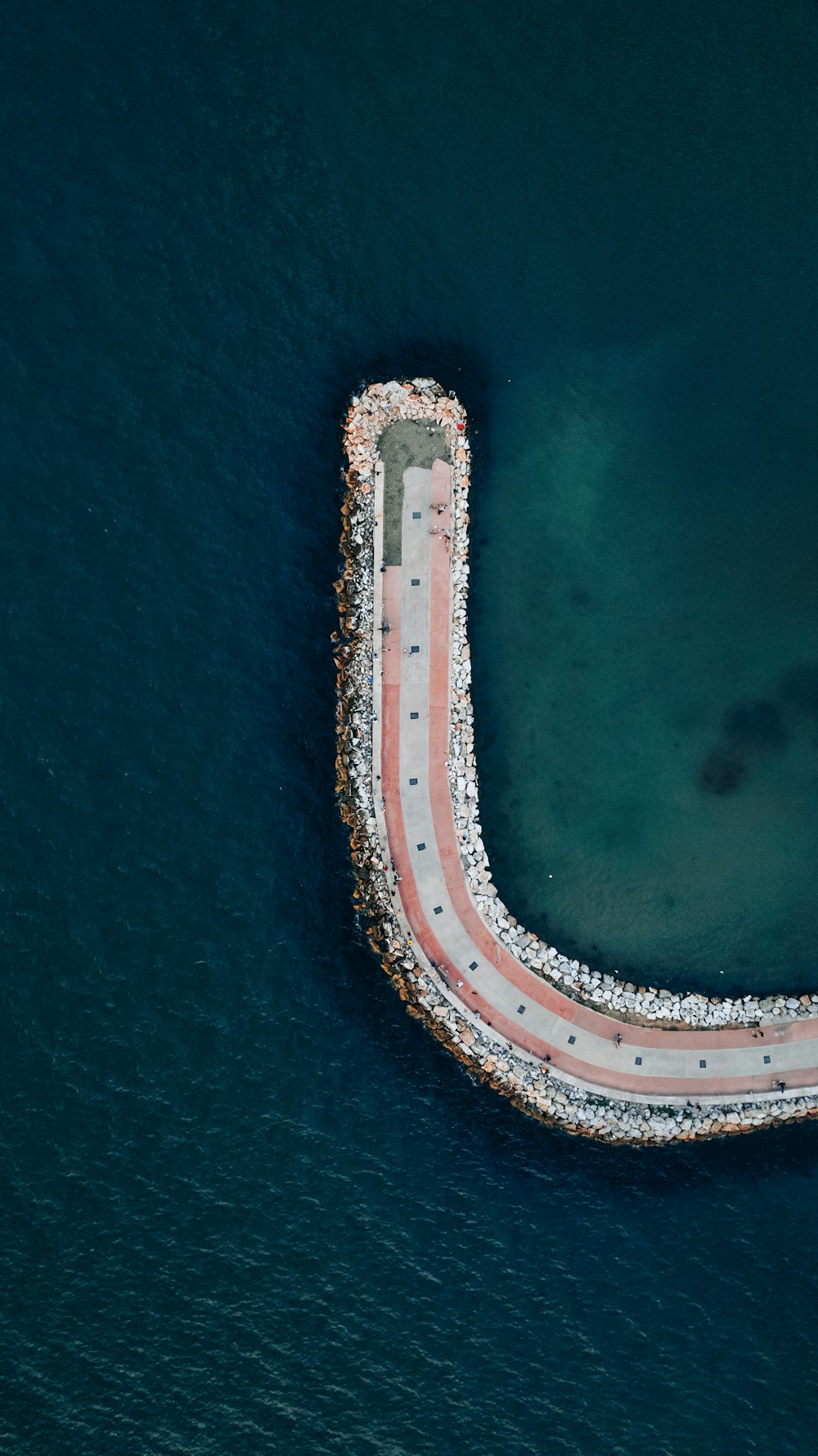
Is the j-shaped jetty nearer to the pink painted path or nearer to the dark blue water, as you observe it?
the pink painted path

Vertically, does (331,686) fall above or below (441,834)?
above

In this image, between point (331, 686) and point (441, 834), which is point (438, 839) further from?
point (331, 686)

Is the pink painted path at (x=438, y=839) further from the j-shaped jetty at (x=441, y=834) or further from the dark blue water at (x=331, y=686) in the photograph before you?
the dark blue water at (x=331, y=686)

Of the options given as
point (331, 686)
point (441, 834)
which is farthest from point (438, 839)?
point (331, 686)

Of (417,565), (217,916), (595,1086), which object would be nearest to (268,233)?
(417,565)

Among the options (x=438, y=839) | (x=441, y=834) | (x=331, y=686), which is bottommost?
(x=438, y=839)
